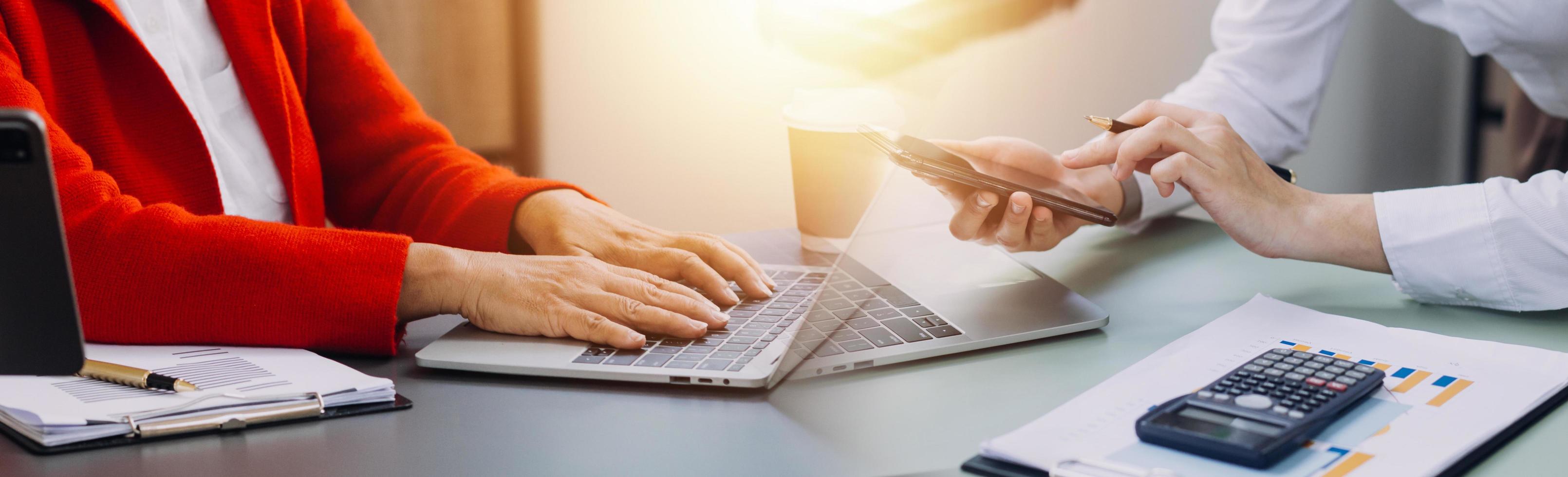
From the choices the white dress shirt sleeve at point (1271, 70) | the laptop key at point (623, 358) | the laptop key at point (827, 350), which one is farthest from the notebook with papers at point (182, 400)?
the white dress shirt sleeve at point (1271, 70)

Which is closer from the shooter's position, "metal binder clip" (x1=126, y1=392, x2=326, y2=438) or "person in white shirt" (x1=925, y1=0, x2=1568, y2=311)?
"metal binder clip" (x1=126, y1=392, x2=326, y2=438)

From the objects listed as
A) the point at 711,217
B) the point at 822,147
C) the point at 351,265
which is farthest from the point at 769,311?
the point at 711,217

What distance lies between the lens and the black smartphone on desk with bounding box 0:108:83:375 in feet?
1.28

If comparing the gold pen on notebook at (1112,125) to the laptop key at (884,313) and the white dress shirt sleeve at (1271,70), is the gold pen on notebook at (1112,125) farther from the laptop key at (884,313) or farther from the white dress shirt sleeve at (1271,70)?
the white dress shirt sleeve at (1271,70)

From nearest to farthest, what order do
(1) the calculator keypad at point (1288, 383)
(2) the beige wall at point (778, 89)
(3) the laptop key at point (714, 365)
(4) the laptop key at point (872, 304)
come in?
(1) the calculator keypad at point (1288, 383)
(3) the laptop key at point (714, 365)
(4) the laptop key at point (872, 304)
(2) the beige wall at point (778, 89)

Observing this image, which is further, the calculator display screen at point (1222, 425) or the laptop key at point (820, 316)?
the laptop key at point (820, 316)

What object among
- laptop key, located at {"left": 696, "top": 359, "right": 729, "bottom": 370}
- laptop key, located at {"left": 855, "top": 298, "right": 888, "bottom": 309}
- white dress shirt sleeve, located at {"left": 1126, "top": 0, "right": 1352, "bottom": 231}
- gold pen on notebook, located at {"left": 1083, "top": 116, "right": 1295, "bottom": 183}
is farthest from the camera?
white dress shirt sleeve, located at {"left": 1126, "top": 0, "right": 1352, "bottom": 231}

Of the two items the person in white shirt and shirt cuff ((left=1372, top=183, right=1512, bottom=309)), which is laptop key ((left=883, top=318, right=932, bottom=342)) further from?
shirt cuff ((left=1372, top=183, right=1512, bottom=309))

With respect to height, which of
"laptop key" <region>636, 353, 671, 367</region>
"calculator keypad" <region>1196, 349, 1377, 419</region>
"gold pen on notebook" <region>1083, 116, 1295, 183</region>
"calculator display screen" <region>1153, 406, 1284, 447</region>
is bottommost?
"laptop key" <region>636, 353, 671, 367</region>

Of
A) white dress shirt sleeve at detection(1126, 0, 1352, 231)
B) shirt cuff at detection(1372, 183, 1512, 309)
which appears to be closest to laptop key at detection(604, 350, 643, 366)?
shirt cuff at detection(1372, 183, 1512, 309)

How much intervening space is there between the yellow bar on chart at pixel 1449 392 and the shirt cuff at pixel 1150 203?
1.64ft

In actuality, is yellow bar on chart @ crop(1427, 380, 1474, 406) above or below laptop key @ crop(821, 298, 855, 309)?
below

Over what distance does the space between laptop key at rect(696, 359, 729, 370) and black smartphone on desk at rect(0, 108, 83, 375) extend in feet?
1.04

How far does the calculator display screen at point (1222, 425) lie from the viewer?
465mm
